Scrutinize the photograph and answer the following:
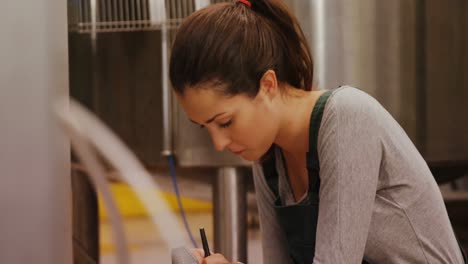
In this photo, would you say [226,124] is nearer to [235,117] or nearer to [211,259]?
[235,117]

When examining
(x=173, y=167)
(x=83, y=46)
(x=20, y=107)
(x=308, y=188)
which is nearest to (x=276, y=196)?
(x=308, y=188)

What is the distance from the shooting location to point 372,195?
751mm

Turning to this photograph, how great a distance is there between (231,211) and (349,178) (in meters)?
0.74

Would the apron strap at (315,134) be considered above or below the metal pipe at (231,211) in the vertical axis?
above

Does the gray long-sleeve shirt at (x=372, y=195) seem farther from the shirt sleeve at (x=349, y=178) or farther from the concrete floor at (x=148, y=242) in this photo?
the concrete floor at (x=148, y=242)

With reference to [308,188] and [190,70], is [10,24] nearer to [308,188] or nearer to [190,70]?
[190,70]

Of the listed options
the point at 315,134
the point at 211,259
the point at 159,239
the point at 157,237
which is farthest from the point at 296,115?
the point at 157,237

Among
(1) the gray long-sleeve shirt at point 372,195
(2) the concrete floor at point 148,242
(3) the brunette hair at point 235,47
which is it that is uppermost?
(3) the brunette hair at point 235,47

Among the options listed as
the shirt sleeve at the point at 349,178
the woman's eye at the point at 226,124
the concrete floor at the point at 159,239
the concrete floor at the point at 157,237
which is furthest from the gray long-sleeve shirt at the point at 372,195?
the concrete floor at the point at 157,237

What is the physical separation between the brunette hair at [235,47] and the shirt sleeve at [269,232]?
0.66 feet

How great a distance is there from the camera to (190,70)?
2.55ft

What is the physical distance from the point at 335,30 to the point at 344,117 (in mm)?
693

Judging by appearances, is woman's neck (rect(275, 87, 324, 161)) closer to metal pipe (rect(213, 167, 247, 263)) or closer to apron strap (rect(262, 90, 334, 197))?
apron strap (rect(262, 90, 334, 197))

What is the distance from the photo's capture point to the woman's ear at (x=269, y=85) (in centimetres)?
79
